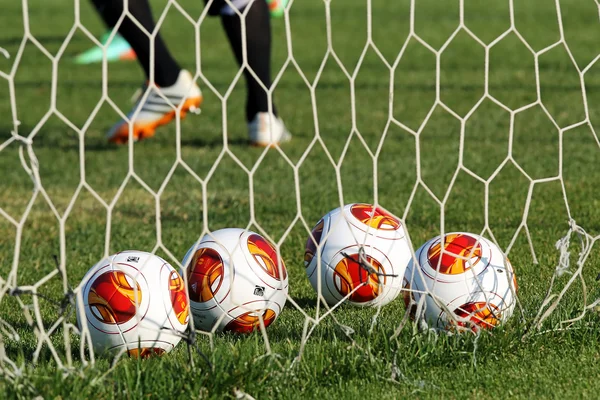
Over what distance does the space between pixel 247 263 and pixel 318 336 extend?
35cm

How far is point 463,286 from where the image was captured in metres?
2.86

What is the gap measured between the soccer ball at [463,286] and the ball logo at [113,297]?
2.79 feet

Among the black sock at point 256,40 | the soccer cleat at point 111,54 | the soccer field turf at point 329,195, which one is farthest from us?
the soccer cleat at point 111,54

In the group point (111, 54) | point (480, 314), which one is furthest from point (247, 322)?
point (111, 54)

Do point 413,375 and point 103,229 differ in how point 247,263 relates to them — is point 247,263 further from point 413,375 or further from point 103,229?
point 103,229

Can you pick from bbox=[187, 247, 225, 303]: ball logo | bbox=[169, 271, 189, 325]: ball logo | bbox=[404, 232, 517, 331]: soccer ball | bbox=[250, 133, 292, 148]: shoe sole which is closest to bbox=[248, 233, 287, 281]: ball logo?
bbox=[187, 247, 225, 303]: ball logo

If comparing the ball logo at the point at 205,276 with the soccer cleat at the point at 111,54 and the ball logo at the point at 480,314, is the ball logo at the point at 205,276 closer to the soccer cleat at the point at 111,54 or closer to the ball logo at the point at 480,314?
the ball logo at the point at 480,314

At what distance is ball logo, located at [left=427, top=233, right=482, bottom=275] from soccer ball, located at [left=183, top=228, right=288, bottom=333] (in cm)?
50

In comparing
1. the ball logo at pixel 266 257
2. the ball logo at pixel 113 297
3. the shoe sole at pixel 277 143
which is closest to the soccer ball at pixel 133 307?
the ball logo at pixel 113 297

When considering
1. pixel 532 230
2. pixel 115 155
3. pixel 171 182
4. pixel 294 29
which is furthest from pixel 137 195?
pixel 294 29

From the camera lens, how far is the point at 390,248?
317 cm

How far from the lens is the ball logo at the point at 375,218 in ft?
10.6

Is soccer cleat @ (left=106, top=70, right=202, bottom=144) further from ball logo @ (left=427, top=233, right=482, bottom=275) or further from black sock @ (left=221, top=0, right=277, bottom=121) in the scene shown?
ball logo @ (left=427, top=233, right=482, bottom=275)

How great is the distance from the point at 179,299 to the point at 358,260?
2.06 ft
